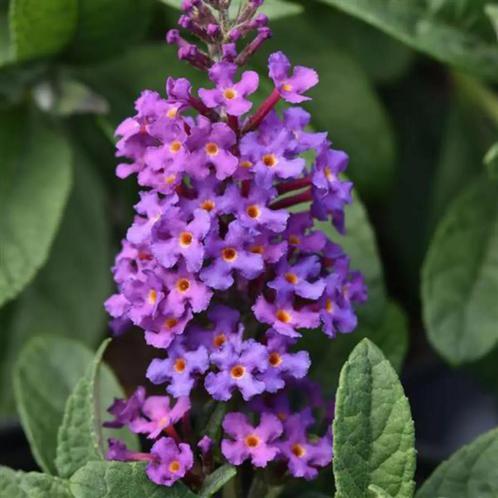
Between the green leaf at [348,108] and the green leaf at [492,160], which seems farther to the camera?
the green leaf at [348,108]

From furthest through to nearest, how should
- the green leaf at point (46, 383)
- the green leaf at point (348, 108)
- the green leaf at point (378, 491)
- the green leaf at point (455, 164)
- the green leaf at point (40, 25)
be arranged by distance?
1. the green leaf at point (455, 164)
2. the green leaf at point (348, 108)
3. the green leaf at point (40, 25)
4. the green leaf at point (46, 383)
5. the green leaf at point (378, 491)

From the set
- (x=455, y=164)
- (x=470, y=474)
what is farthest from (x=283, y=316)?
(x=455, y=164)

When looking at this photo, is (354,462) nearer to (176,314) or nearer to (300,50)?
(176,314)

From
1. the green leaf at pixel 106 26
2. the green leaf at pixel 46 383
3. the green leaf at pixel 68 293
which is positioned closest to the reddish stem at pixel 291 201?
the green leaf at pixel 46 383

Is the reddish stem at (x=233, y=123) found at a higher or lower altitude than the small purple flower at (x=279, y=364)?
higher

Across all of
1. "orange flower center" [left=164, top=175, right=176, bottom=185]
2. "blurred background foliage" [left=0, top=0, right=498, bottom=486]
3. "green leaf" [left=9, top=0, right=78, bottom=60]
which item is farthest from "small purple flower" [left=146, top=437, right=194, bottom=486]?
"green leaf" [left=9, top=0, right=78, bottom=60]

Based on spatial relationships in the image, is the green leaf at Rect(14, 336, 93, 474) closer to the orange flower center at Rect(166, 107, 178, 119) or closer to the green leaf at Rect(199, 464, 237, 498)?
the green leaf at Rect(199, 464, 237, 498)

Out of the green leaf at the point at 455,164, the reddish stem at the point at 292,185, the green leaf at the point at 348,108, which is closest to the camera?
the reddish stem at the point at 292,185

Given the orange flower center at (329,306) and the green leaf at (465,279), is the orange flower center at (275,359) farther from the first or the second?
the green leaf at (465,279)
